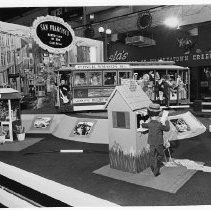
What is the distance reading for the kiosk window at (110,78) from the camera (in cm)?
1102

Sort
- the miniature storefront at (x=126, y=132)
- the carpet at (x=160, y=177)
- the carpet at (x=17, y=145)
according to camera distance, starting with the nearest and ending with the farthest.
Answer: the carpet at (x=160, y=177), the miniature storefront at (x=126, y=132), the carpet at (x=17, y=145)

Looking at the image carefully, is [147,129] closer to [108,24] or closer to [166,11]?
[166,11]

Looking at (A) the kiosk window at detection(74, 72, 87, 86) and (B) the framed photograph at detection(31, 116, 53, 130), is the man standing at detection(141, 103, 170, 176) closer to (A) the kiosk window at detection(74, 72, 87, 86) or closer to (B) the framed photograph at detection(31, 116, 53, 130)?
(B) the framed photograph at detection(31, 116, 53, 130)

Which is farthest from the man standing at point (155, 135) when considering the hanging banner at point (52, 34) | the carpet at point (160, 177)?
the hanging banner at point (52, 34)

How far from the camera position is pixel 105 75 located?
1102 cm

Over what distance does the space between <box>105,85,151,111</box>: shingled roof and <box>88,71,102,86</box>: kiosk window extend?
5015 millimetres

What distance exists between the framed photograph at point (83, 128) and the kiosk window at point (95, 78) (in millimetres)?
2421

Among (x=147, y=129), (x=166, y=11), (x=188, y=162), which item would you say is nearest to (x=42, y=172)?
(x=147, y=129)

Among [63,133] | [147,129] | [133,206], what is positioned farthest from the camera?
[63,133]

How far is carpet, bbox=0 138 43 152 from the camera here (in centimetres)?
778

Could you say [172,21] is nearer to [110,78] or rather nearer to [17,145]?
[110,78]

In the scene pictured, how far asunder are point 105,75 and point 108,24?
26.7ft

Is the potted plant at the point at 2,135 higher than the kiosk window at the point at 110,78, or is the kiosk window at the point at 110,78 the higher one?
the kiosk window at the point at 110,78

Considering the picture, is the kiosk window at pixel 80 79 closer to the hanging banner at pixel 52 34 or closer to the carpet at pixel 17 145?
the hanging banner at pixel 52 34
